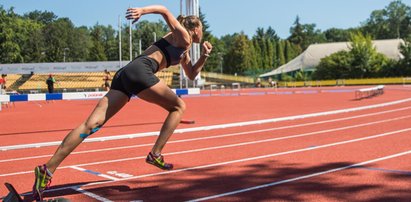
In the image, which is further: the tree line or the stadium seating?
the tree line

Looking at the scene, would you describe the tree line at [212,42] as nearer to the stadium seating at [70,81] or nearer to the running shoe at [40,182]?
the stadium seating at [70,81]

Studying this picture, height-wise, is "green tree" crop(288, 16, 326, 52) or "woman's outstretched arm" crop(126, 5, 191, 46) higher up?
"green tree" crop(288, 16, 326, 52)

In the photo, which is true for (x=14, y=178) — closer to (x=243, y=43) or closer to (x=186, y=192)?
(x=186, y=192)

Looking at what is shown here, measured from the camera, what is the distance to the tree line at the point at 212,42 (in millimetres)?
70375

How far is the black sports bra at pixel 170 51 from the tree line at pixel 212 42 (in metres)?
42.7

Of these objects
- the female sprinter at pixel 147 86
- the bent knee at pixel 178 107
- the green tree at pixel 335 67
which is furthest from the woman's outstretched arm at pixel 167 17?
the green tree at pixel 335 67

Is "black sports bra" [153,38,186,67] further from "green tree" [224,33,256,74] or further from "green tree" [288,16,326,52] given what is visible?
"green tree" [288,16,326,52]

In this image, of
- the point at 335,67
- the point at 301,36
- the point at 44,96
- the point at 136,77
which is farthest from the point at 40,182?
the point at 301,36

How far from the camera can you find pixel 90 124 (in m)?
4.57

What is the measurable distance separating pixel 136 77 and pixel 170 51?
539 millimetres

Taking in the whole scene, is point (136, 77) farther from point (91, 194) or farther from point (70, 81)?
point (70, 81)

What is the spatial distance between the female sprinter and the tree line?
140 feet

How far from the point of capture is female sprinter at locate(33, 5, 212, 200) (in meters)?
4.48

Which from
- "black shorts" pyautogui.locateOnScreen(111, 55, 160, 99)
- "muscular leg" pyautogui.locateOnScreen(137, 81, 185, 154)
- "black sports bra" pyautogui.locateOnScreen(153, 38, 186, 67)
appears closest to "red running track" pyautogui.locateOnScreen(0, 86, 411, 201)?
"muscular leg" pyautogui.locateOnScreen(137, 81, 185, 154)
